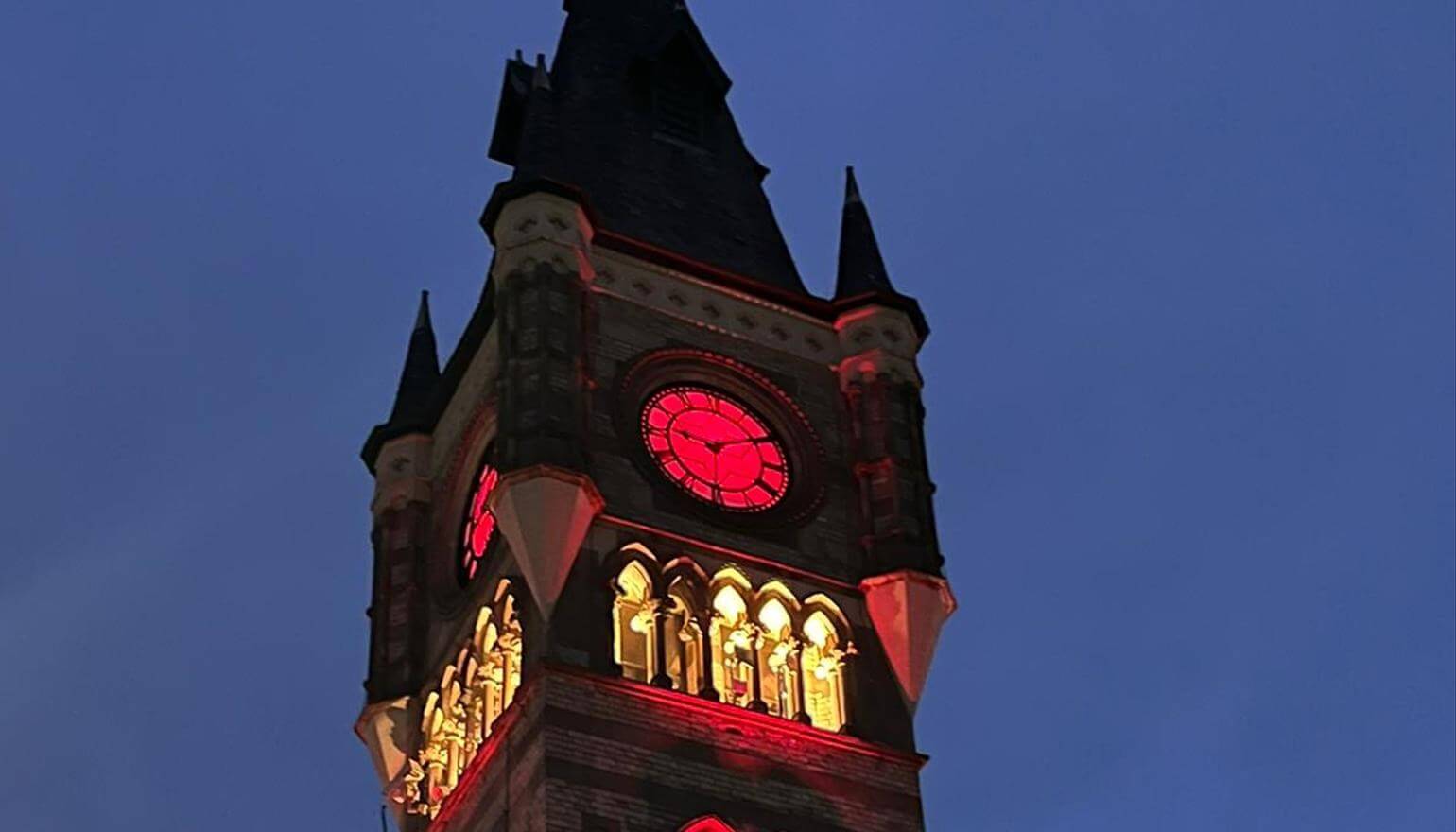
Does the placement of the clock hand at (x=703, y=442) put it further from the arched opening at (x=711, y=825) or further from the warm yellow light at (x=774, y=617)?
the arched opening at (x=711, y=825)

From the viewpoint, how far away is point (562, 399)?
5041 cm

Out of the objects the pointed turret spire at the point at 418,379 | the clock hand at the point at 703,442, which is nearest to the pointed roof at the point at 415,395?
the pointed turret spire at the point at 418,379

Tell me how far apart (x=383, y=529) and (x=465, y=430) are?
2.60 m

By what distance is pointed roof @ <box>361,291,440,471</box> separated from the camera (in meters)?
56.7

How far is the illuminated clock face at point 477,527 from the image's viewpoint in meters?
52.1

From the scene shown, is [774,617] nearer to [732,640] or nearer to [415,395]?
[732,640]

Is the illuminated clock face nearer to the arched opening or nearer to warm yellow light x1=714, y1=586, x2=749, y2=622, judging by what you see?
warm yellow light x1=714, y1=586, x2=749, y2=622

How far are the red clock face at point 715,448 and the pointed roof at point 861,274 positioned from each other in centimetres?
389

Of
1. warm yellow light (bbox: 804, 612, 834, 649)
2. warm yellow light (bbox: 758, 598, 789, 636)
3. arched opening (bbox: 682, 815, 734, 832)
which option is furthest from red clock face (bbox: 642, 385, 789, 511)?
arched opening (bbox: 682, 815, 734, 832)

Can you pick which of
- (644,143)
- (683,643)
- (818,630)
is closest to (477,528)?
(683,643)

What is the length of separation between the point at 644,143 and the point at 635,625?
553 inches

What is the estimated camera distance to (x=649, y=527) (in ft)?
163

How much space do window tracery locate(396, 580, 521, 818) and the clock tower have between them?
64 millimetres

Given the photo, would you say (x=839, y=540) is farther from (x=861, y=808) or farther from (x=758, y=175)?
(x=758, y=175)
